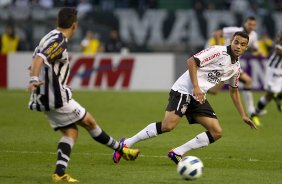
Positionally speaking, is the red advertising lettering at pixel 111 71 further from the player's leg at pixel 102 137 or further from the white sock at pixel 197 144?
the player's leg at pixel 102 137

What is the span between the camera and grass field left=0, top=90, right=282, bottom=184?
965 cm

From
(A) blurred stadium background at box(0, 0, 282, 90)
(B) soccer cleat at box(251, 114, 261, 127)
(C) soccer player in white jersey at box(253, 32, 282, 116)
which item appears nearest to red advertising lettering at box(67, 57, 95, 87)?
(A) blurred stadium background at box(0, 0, 282, 90)

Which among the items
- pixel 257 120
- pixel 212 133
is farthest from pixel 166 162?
pixel 257 120

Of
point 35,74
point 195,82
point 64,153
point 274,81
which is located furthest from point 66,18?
point 274,81

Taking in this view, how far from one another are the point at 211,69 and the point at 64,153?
2602 mm

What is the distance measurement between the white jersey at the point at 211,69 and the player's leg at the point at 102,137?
108cm

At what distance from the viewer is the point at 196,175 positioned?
359 inches

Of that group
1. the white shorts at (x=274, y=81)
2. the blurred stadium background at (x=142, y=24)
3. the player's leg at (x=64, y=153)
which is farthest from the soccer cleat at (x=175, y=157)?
the blurred stadium background at (x=142, y=24)

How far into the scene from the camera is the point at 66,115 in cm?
903

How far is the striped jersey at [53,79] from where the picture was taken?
8836 millimetres

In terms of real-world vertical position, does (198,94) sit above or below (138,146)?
above

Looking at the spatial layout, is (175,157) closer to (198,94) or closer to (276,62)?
(198,94)

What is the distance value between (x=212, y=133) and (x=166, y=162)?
2.98 ft

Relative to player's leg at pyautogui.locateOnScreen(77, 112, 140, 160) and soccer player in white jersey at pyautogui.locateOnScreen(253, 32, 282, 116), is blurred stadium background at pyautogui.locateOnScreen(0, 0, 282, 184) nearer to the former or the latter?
soccer player in white jersey at pyautogui.locateOnScreen(253, 32, 282, 116)
